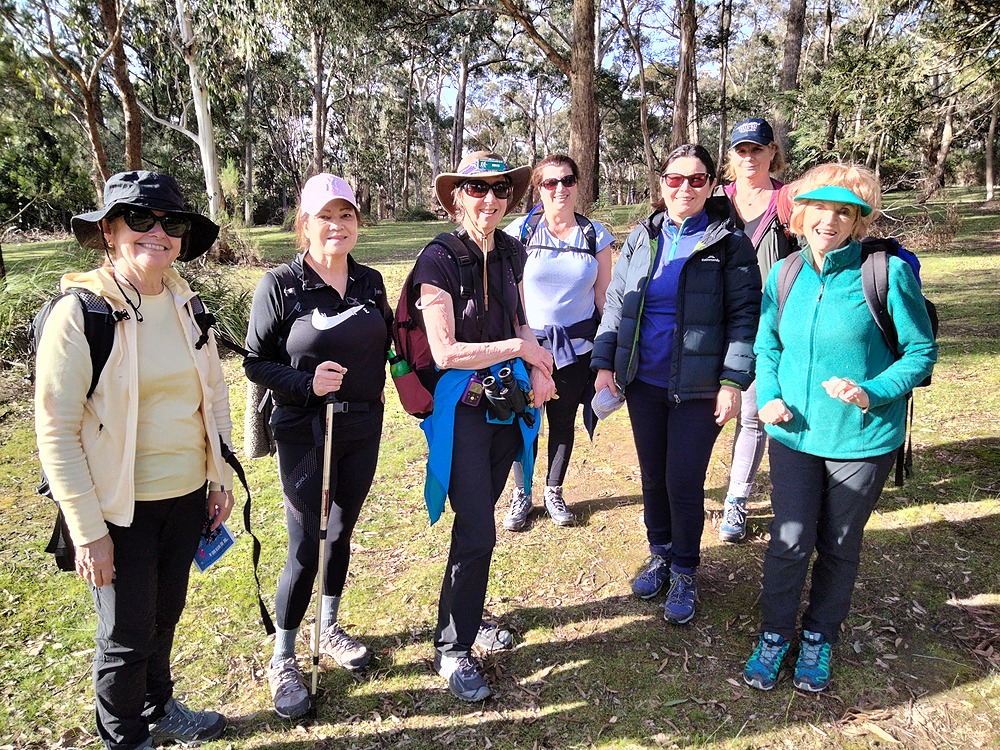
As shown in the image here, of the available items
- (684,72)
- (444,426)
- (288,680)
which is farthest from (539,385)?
(684,72)

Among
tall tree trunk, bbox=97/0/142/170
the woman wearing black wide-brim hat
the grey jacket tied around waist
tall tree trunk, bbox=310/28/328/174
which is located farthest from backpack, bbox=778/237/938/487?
tall tree trunk, bbox=310/28/328/174

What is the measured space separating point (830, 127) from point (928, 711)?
1315 cm

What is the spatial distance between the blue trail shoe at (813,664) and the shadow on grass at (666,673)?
0.16ft

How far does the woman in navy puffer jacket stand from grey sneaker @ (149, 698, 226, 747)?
1.94 meters

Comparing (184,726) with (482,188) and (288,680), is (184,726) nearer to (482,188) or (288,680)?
(288,680)

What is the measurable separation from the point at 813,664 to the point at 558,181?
2589 millimetres

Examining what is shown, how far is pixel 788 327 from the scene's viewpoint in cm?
255

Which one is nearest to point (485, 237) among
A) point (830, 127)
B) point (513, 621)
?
point (513, 621)

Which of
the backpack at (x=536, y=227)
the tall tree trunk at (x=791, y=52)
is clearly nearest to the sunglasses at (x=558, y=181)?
the backpack at (x=536, y=227)

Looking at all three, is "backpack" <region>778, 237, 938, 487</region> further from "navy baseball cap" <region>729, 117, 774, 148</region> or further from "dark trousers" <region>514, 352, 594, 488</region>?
"dark trousers" <region>514, 352, 594, 488</region>

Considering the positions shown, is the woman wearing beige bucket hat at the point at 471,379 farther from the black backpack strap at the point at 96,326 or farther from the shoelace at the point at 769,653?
the shoelace at the point at 769,653

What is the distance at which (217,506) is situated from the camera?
2.38 meters

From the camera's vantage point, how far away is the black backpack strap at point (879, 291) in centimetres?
234

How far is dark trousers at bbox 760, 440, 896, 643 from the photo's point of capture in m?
2.46
